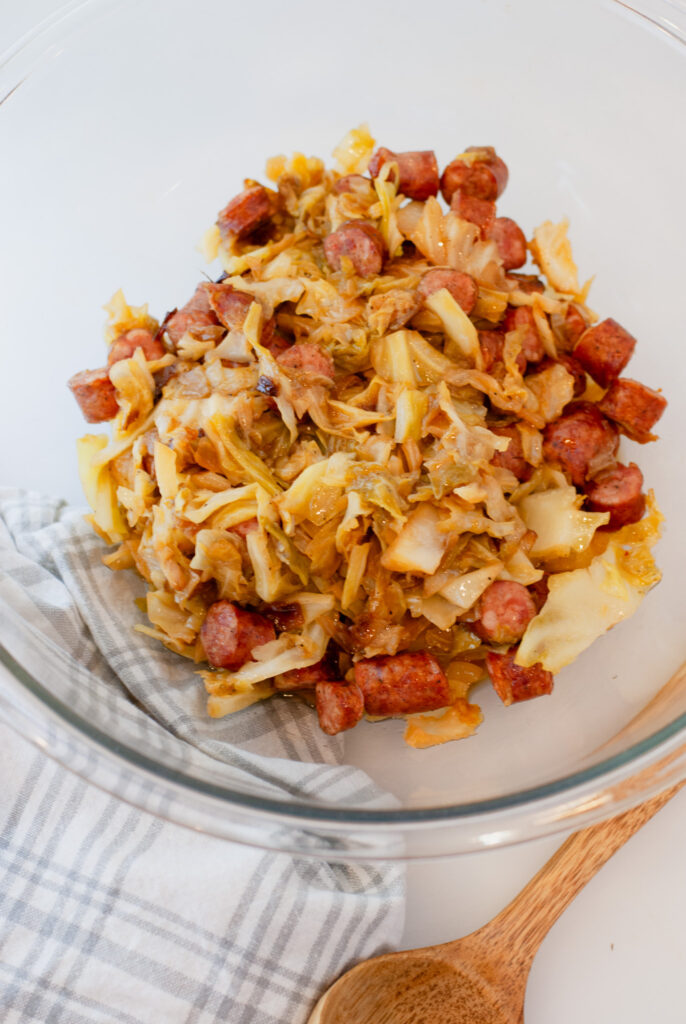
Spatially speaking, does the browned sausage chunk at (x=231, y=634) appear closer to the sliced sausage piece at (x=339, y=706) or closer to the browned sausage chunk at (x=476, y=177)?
the sliced sausage piece at (x=339, y=706)

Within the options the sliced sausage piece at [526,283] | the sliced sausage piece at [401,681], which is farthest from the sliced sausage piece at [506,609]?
the sliced sausage piece at [526,283]

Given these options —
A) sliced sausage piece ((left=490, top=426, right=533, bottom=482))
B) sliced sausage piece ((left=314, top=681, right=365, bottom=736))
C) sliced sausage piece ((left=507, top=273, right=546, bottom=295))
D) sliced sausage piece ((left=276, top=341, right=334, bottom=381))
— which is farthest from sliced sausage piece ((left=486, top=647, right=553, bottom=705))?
sliced sausage piece ((left=507, top=273, right=546, bottom=295))

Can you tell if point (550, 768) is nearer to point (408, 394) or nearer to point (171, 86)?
point (408, 394)

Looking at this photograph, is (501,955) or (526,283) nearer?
(501,955)

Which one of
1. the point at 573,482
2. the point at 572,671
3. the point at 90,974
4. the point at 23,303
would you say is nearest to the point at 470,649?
the point at 572,671

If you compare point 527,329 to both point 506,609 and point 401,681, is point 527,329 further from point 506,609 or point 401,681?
point 401,681

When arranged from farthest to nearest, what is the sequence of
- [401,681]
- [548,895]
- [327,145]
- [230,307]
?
[327,145], [230,307], [548,895], [401,681]

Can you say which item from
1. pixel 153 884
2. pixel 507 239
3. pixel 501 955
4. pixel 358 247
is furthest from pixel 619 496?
pixel 153 884
